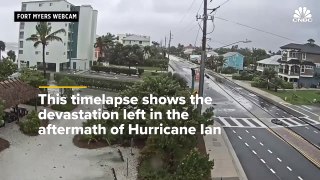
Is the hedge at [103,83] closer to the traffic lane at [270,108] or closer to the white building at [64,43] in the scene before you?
the traffic lane at [270,108]

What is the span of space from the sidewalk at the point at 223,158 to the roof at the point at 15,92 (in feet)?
52.7

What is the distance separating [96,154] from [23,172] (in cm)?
556

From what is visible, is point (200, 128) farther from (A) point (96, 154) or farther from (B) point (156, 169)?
(A) point (96, 154)

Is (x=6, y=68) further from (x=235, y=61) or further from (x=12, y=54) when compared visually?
(x=235, y=61)

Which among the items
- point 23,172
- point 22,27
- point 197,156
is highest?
point 22,27

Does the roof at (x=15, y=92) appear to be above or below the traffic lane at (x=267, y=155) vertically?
above

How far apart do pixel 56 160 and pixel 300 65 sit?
6250 centimetres

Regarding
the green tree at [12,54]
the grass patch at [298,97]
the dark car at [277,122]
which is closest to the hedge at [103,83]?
the dark car at [277,122]

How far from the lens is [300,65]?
250 ft

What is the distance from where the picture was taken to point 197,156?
19.4m

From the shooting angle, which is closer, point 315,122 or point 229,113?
point 315,122

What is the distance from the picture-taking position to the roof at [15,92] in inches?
1209

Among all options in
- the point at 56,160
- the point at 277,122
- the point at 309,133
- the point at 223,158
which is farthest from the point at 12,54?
the point at 223,158

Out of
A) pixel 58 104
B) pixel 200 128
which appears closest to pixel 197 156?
pixel 200 128
